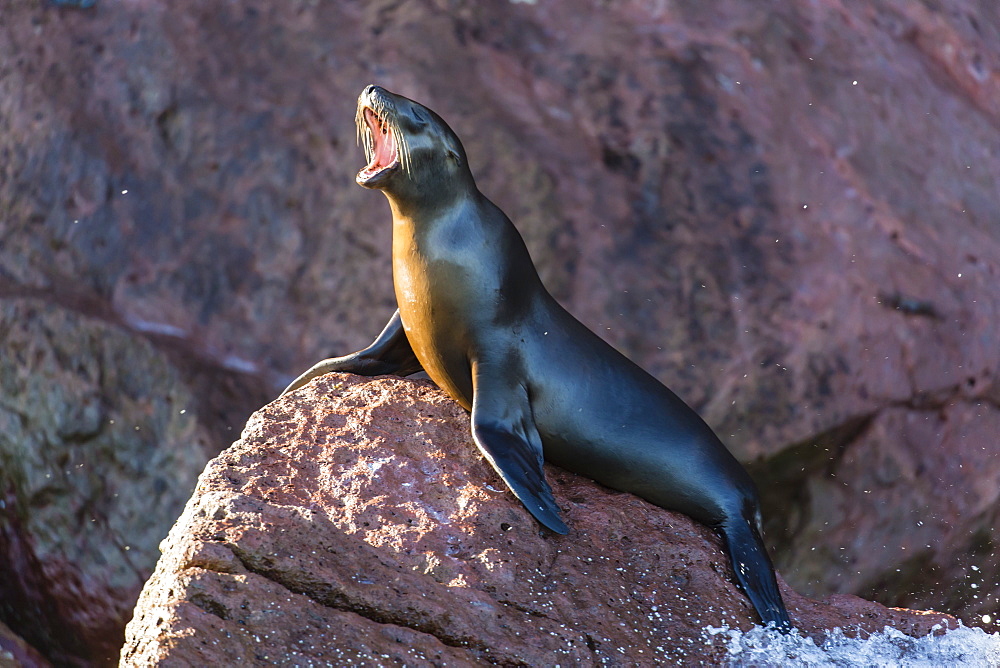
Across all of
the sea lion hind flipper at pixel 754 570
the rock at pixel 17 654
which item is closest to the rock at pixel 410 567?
the sea lion hind flipper at pixel 754 570

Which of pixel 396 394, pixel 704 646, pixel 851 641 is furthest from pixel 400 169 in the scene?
pixel 851 641

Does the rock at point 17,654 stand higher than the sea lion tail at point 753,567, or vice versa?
the sea lion tail at point 753,567

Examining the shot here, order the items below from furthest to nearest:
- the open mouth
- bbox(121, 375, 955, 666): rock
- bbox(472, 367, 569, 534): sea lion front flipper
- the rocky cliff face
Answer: the rocky cliff face, the open mouth, bbox(472, 367, 569, 534): sea lion front flipper, bbox(121, 375, 955, 666): rock

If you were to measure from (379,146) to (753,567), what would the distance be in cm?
224

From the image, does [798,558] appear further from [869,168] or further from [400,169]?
[400,169]

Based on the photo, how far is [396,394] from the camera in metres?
4.61

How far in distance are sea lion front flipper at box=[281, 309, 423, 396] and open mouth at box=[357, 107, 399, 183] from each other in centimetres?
71

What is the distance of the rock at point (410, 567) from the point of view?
10.6 ft

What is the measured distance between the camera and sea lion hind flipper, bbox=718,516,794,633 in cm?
397

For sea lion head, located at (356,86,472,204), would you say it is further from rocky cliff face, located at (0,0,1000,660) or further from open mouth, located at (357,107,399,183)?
rocky cliff face, located at (0,0,1000,660)

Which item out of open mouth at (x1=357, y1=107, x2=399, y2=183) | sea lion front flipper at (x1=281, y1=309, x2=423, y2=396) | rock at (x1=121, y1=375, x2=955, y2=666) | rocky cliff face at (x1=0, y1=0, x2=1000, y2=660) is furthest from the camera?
rocky cliff face at (x1=0, y1=0, x2=1000, y2=660)

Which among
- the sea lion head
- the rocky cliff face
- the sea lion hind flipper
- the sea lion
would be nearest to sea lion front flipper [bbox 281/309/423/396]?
the sea lion

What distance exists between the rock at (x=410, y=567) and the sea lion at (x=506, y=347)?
126 mm

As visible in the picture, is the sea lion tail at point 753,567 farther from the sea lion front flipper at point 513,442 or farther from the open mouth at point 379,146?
the open mouth at point 379,146
